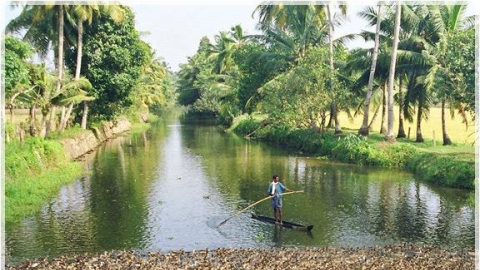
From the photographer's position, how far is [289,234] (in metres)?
21.0

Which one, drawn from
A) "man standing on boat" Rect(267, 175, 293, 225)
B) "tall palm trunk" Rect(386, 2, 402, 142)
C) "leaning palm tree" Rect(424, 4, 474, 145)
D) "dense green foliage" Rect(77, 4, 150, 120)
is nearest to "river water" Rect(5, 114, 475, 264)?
"man standing on boat" Rect(267, 175, 293, 225)

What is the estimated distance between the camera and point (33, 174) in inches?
1149

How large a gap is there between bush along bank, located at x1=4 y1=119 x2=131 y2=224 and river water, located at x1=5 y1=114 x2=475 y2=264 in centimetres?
76

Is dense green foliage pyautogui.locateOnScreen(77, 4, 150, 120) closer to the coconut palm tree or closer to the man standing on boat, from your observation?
the coconut palm tree

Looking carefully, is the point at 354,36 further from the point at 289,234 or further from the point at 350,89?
the point at 289,234

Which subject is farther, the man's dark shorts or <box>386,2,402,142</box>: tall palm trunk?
<box>386,2,402,142</box>: tall palm trunk

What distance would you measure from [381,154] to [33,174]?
24.4 m

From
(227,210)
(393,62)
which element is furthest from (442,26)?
(227,210)

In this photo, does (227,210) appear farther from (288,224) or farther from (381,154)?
(381,154)

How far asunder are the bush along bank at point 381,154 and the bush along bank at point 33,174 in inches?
810

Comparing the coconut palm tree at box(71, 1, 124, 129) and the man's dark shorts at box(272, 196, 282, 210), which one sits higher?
the coconut palm tree at box(71, 1, 124, 129)

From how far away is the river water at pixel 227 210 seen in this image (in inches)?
791

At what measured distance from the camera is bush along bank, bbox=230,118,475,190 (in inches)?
1204

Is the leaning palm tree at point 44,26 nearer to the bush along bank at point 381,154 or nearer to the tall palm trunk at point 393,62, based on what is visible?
the bush along bank at point 381,154
